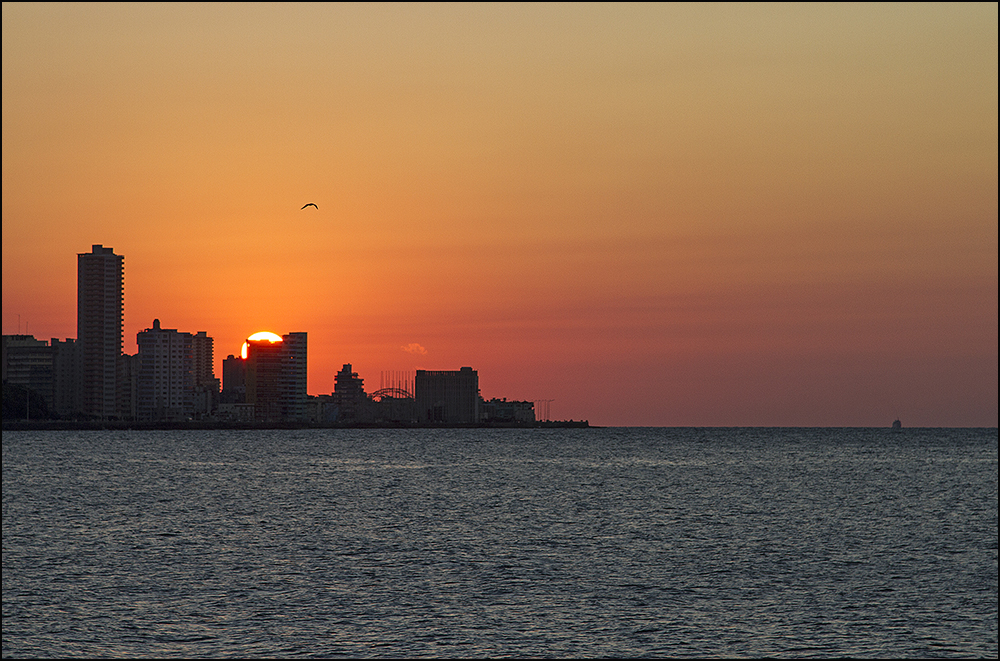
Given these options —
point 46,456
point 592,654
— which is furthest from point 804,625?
point 46,456

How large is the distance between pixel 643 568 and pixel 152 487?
236 ft

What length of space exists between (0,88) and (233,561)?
1464 inches

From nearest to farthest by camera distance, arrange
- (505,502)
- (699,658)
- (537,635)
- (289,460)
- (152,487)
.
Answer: (699,658)
(537,635)
(505,502)
(152,487)
(289,460)

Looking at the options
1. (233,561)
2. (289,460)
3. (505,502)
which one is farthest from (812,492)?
(289,460)

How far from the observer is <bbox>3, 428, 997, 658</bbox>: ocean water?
38.7 m

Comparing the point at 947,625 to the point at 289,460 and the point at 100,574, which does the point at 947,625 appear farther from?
the point at 289,460

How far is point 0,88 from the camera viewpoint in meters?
25.1

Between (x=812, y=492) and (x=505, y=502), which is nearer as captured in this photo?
(x=505, y=502)

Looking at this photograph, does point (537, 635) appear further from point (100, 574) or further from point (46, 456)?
point (46, 456)

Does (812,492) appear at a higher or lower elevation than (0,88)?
lower

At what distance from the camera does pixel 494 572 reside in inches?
2093

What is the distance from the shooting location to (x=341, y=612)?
141ft

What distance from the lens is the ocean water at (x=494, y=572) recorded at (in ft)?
127

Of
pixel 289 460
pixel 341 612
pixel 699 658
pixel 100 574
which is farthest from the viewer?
pixel 289 460
